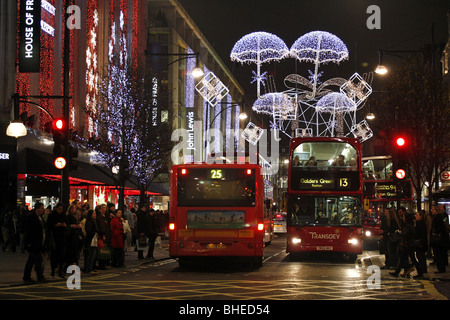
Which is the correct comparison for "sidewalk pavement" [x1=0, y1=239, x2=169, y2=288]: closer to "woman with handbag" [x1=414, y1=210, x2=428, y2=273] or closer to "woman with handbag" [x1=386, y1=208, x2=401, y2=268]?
"woman with handbag" [x1=386, y1=208, x2=401, y2=268]

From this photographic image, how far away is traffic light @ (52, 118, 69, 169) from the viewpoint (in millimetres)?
19247

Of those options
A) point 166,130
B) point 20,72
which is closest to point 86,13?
point 166,130

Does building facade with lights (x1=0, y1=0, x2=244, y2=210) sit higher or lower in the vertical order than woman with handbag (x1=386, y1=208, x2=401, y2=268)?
higher

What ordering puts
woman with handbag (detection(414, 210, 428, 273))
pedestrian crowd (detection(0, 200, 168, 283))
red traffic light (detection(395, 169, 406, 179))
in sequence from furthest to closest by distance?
red traffic light (detection(395, 169, 406, 179)) < woman with handbag (detection(414, 210, 428, 273)) < pedestrian crowd (detection(0, 200, 168, 283))

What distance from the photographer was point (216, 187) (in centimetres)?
2047

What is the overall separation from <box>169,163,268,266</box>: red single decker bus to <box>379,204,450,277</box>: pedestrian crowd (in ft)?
12.7

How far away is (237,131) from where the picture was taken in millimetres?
106750

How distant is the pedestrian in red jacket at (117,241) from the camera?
20969 millimetres

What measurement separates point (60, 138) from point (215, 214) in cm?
465

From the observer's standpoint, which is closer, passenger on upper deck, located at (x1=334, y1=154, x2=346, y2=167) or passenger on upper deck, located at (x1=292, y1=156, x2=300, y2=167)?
passenger on upper deck, located at (x1=334, y1=154, x2=346, y2=167)

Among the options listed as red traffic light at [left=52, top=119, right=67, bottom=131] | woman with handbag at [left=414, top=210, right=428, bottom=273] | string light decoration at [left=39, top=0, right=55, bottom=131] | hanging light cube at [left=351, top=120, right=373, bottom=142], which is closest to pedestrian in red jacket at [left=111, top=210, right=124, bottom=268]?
red traffic light at [left=52, top=119, right=67, bottom=131]

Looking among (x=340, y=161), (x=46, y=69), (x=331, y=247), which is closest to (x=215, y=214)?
(x=340, y=161)

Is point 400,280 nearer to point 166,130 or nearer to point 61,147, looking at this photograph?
point 61,147

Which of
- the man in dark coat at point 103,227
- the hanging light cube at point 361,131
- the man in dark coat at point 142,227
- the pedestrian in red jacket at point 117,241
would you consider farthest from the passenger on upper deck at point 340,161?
the hanging light cube at point 361,131
